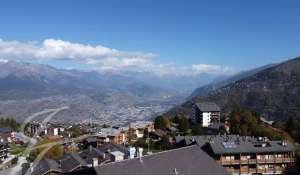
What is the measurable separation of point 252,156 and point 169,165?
3007cm

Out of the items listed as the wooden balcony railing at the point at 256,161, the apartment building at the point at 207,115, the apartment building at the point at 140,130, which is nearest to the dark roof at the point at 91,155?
the wooden balcony railing at the point at 256,161

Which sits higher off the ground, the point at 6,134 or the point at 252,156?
the point at 252,156

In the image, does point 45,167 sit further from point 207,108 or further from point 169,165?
point 207,108

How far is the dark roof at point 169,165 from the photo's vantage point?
29812 mm

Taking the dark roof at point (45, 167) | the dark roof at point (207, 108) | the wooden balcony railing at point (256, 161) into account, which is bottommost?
the wooden balcony railing at point (256, 161)

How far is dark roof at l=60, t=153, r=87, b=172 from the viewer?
5425cm

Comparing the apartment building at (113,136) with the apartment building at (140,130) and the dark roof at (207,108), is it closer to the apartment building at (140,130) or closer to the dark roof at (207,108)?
the apartment building at (140,130)

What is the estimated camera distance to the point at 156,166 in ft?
104

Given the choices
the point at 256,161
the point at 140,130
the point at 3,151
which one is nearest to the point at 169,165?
the point at 256,161

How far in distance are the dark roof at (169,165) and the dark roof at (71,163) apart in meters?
22.9

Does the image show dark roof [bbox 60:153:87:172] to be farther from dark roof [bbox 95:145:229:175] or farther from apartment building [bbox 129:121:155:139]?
apartment building [bbox 129:121:155:139]

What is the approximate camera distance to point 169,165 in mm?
32438

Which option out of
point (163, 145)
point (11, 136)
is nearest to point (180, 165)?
point (163, 145)

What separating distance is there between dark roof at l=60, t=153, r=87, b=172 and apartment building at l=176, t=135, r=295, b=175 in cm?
1786
